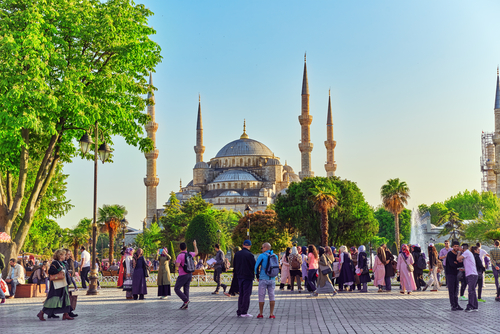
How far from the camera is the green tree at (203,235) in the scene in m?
42.8

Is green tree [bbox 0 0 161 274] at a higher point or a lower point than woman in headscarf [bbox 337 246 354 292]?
higher

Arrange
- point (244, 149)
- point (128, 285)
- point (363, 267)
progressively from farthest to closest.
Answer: point (244, 149), point (363, 267), point (128, 285)

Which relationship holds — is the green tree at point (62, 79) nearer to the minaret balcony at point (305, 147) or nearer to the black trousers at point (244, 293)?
the black trousers at point (244, 293)

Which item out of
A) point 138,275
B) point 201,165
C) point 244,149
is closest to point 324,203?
point 138,275

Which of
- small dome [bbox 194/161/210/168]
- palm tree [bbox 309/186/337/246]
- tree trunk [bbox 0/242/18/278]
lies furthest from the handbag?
small dome [bbox 194/161/210/168]

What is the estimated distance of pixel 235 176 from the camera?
9450 centimetres

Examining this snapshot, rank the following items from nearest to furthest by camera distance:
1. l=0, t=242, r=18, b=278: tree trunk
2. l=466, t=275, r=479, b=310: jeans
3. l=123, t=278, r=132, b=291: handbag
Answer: l=466, t=275, r=479, b=310: jeans
l=123, t=278, r=132, b=291: handbag
l=0, t=242, r=18, b=278: tree trunk

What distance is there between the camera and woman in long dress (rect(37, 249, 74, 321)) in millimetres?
10180

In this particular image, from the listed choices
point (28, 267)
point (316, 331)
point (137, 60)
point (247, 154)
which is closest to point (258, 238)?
point (28, 267)

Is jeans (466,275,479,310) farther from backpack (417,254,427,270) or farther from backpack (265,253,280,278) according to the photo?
backpack (417,254,427,270)

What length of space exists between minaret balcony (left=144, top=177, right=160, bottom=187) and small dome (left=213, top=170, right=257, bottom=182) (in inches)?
996

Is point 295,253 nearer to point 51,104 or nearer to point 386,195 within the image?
point 51,104

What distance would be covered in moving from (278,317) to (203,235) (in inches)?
1317

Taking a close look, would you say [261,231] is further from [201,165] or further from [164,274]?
[201,165]
